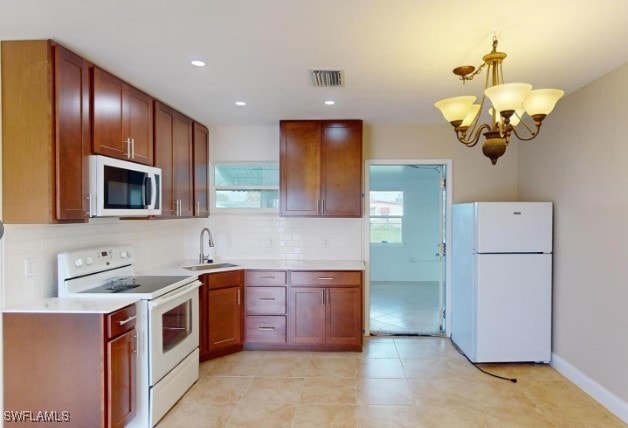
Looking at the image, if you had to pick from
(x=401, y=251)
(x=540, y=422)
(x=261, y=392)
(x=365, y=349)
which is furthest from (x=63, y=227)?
(x=401, y=251)

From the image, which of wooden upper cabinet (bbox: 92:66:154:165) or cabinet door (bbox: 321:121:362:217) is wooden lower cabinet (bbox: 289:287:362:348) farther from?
wooden upper cabinet (bbox: 92:66:154:165)

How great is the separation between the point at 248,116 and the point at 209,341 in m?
2.29

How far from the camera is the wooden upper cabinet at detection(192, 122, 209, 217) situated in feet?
13.2

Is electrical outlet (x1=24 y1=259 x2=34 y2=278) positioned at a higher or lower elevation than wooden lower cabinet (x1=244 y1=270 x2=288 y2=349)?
higher

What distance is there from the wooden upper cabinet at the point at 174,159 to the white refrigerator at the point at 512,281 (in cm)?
280

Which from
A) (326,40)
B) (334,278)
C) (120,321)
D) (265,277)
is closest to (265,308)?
(265,277)

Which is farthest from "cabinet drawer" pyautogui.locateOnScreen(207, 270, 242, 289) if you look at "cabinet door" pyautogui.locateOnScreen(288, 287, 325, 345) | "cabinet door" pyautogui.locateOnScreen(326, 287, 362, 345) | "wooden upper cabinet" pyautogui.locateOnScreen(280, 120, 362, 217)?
"cabinet door" pyautogui.locateOnScreen(326, 287, 362, 345)

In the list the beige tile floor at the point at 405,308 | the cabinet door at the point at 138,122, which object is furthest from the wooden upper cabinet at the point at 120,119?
the beige tile floor at the point at 405,308

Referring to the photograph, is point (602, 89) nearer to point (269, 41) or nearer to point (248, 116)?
point (269, 41)

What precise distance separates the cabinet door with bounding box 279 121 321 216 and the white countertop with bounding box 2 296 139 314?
1.97 m

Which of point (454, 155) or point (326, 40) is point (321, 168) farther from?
point (326, 40)

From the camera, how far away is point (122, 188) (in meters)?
2.66

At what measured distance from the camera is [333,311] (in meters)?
3.84

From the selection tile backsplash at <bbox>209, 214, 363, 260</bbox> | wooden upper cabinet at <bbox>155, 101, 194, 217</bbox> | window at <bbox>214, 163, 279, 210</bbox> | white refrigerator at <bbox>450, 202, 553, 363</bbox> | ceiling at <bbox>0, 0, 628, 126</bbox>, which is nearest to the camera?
ceiling at <bbox>0, 0, 628, 126</bbox>
